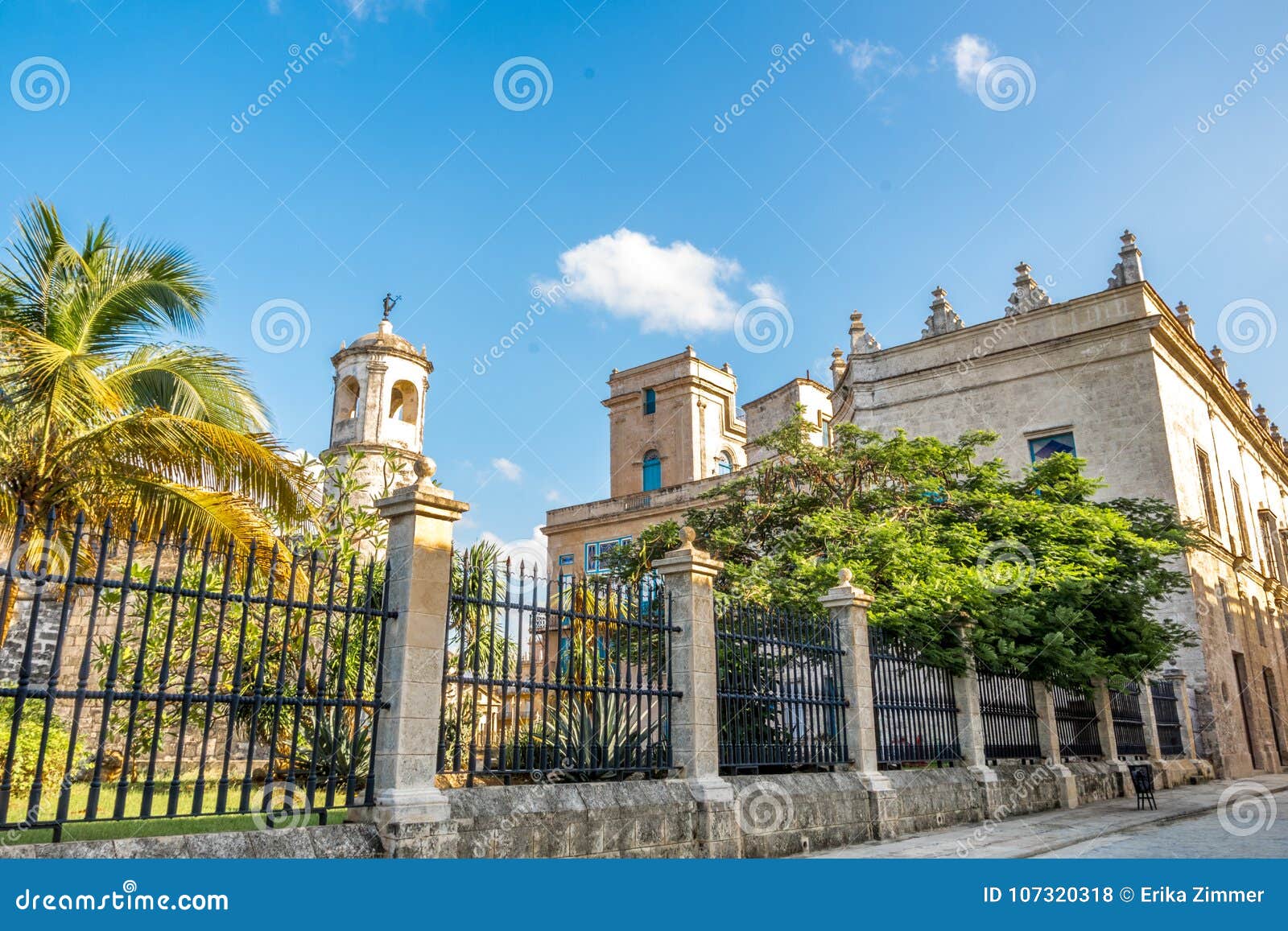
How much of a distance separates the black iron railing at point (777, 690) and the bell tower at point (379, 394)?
18.7 metres

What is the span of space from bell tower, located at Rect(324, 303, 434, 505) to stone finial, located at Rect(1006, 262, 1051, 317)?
54.4 feet

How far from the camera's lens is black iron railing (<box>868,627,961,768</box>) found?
1084 cm

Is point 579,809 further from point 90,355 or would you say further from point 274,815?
point 90,355

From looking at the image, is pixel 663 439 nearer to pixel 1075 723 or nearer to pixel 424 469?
pixel 1075 723

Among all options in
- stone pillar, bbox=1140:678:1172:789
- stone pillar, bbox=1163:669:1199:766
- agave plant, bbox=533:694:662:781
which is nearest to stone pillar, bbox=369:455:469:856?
agave plant, bbox=533:694:662:781

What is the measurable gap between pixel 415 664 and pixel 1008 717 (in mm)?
10038

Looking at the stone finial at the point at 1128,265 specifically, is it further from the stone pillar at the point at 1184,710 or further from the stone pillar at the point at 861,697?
the stone pillar at the point at 861,697

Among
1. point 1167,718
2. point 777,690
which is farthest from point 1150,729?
point 777,690

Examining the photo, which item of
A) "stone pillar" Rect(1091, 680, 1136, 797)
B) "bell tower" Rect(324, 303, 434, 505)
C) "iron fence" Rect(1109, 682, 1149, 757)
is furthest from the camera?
"bell tower" Rect(324, 303, 434, 505)

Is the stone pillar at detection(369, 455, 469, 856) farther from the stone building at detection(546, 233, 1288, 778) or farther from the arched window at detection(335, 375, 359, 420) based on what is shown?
the arched window at detection(335, 375, 359, 420)

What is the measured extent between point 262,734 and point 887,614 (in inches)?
283

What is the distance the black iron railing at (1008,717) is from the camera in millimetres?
12938

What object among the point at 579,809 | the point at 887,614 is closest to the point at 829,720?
the point at 887,614

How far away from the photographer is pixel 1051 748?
14.2 metres
